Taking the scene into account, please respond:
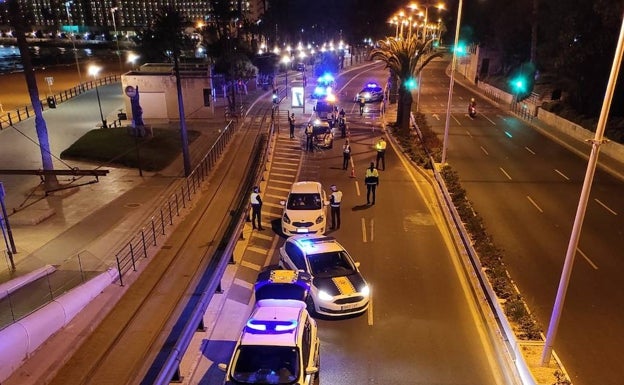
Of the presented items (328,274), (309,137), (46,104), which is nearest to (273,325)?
(328,274)

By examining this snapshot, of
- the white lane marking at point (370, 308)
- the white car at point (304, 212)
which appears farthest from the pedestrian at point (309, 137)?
the white lane marking at point (370, 308)

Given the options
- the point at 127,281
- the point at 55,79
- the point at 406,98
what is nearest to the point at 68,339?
the point at 127,281

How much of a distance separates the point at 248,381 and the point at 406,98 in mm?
28329

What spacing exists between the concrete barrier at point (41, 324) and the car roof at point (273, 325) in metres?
5.43

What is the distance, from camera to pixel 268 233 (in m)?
18.8

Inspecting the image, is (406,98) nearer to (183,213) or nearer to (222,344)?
(183,213)

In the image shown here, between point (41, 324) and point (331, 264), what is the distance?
778 centimetres

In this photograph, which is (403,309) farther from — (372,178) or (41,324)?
(41,324)

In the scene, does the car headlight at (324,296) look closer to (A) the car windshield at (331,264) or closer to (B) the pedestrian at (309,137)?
(A) the car windshield at (331,264)

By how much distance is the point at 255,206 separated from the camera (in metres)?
18.6

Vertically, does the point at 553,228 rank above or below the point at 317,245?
below

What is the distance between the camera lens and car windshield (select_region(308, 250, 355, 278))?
13.7 meters

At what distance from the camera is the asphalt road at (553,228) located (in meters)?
11.9

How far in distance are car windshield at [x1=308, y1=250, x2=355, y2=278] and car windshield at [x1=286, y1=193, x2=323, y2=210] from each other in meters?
4.56
